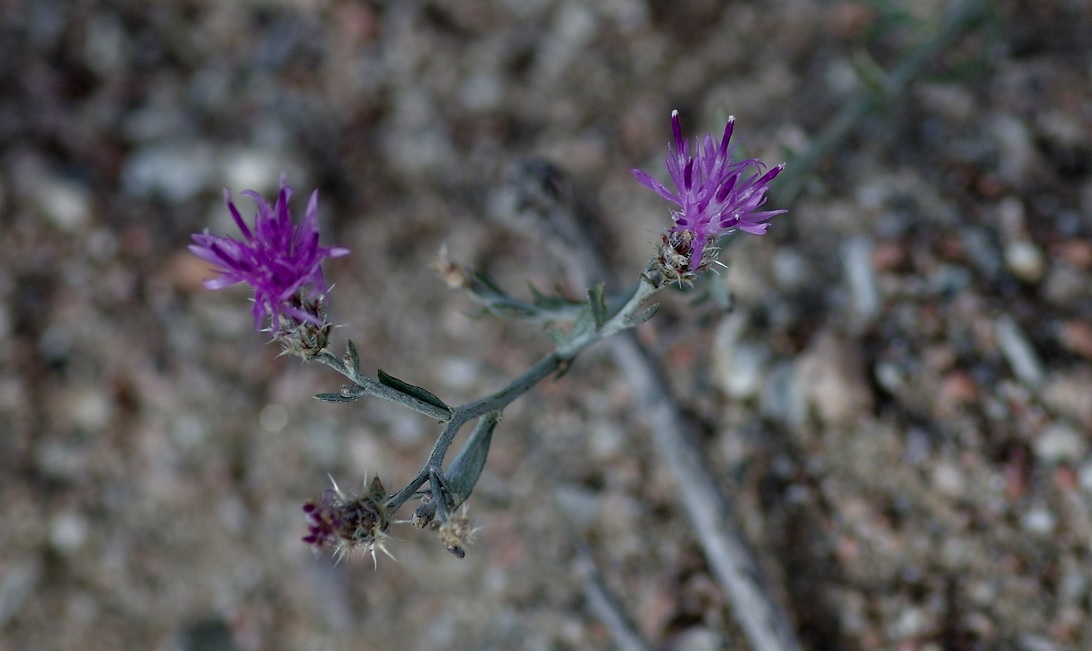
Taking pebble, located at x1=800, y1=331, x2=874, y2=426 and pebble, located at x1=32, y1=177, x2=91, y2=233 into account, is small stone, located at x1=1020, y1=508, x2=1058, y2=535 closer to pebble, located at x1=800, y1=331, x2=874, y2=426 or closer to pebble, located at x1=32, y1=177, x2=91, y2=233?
pebble, located at x1=800, y1=331, x2=874, y2=426

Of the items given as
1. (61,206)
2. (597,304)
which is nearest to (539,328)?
(597,304)

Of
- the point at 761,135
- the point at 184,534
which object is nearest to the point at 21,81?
the point at 184,534

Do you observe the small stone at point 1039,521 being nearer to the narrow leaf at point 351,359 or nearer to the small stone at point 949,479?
the small stone at point 949,479

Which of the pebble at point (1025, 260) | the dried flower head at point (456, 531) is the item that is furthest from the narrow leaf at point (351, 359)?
the pebble at point (1025, 260)

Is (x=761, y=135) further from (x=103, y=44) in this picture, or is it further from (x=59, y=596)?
(x=59, y=596)

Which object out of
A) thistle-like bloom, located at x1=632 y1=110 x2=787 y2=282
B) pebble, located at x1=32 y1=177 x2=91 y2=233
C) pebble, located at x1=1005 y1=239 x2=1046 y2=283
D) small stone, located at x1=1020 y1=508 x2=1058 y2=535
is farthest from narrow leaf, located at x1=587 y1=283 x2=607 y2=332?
pebble, located at x1=32 y1=177 x2=91 y2=233
